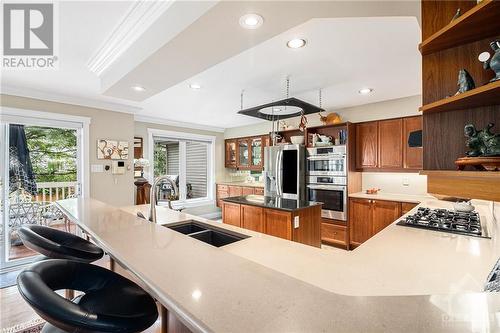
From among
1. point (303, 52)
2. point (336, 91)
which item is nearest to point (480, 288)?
point (303, 52)

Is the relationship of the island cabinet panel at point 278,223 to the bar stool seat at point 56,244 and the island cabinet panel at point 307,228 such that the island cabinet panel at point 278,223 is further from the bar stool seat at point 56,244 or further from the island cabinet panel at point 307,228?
the bar stool seat at point 56,244

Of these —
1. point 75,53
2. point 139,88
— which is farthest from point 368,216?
point 75,53

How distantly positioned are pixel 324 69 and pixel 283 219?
1658 millimetres

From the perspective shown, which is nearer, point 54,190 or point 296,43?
point 296,43

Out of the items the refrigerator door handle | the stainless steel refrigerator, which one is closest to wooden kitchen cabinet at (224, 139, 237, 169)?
the stainless steel refrigerator

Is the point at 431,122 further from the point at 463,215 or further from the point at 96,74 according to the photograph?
the point at 96,74

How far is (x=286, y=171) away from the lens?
4.50 meters

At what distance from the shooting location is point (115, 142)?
399 cm

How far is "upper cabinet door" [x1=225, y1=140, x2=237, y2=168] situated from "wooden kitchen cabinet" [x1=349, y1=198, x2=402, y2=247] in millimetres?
3265

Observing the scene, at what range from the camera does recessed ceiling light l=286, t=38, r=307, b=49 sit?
6.41 ft

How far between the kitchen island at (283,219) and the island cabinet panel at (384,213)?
1225mm

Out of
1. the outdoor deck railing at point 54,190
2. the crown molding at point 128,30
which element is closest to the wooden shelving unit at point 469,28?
the crown molding at point 128,30

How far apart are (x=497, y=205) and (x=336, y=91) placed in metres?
2.09

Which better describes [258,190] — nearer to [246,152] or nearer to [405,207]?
[246,152]
